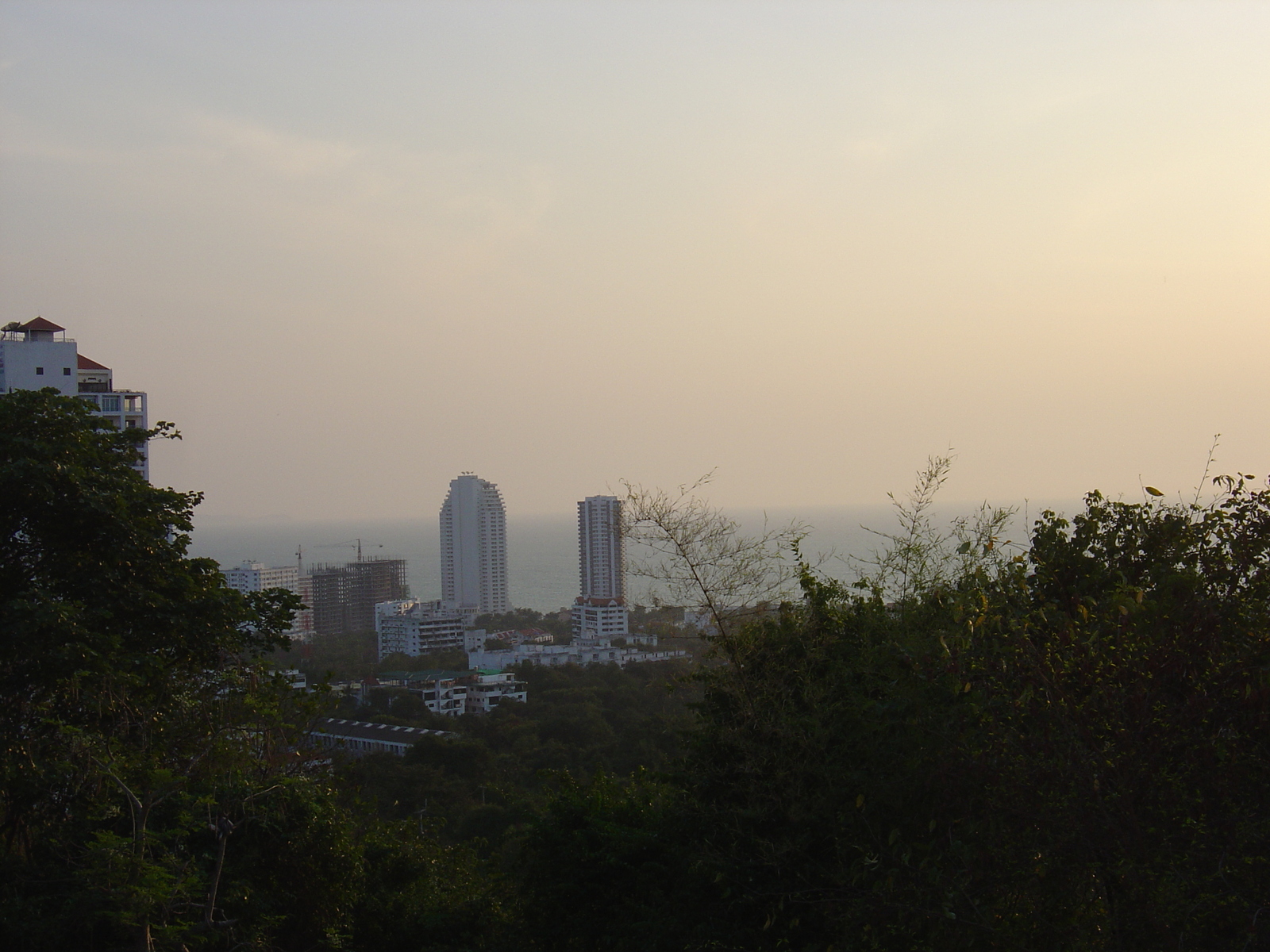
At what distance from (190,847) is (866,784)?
188 inches

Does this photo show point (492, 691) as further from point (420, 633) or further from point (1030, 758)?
point (1030, 758)

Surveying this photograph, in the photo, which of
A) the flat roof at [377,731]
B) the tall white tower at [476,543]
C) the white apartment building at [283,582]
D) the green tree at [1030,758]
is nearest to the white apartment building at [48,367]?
the flat roof at [377,731]

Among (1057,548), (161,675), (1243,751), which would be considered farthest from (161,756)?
(1243,751)

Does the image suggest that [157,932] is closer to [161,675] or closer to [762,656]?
[161,675]

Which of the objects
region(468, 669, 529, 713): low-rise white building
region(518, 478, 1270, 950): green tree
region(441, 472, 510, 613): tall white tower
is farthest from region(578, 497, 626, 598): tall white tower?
region(518, 478, 1270, 950): green tree

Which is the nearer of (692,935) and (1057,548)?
(1057,548)

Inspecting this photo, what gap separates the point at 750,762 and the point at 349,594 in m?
55.0

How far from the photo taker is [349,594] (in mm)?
57000

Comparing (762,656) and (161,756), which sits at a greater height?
(762,656)

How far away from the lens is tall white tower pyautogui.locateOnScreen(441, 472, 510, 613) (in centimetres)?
6291

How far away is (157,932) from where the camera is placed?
201 inches

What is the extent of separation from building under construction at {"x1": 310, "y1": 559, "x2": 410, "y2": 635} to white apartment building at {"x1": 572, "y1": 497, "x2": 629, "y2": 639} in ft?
51.0

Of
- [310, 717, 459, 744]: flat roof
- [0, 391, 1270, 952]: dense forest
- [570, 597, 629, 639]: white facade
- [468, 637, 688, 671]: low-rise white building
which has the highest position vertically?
[0, 391, 1270, 952]: dense forest

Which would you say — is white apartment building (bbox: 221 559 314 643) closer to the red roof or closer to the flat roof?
the flat roof
